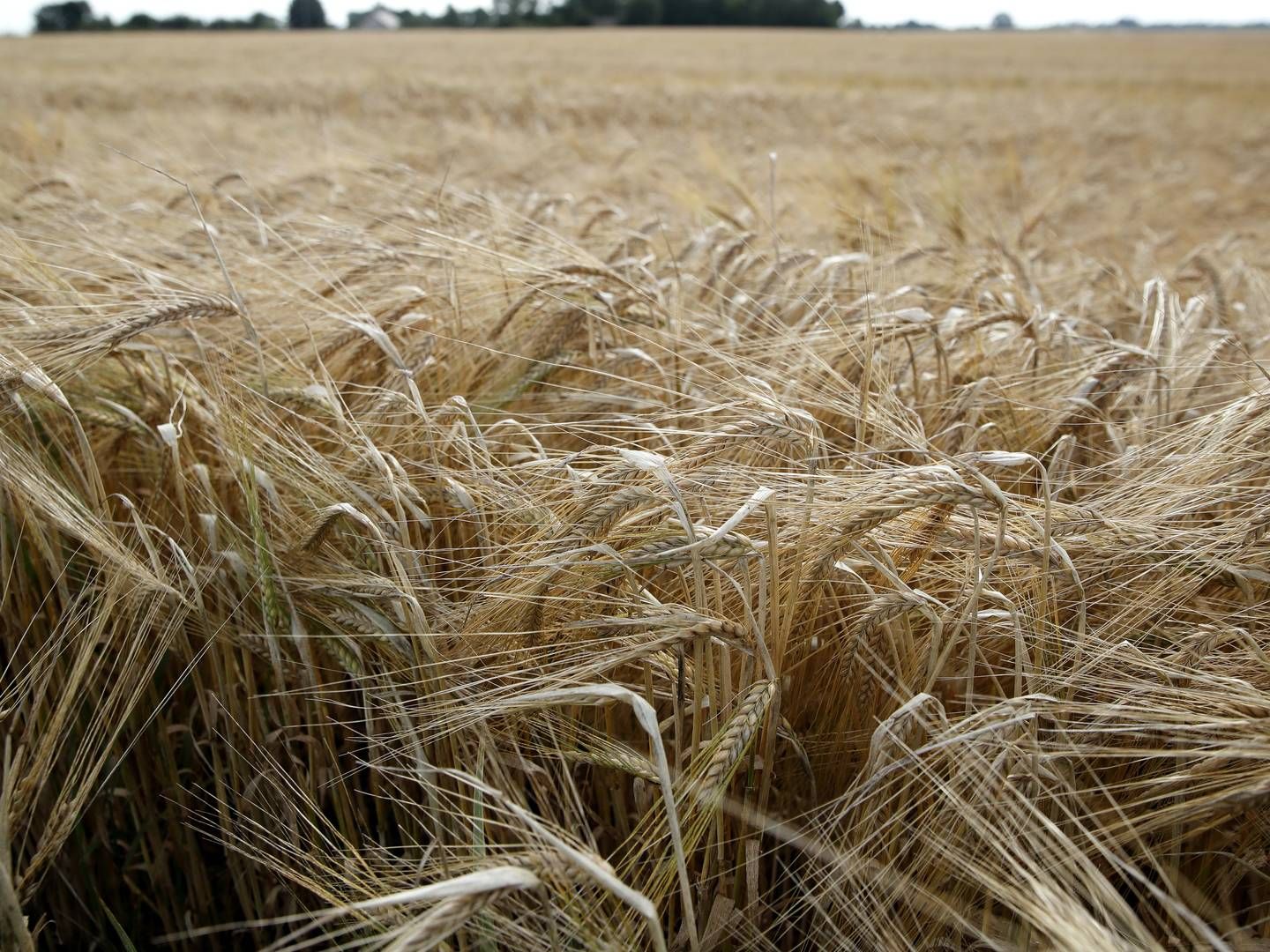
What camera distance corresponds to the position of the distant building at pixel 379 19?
5426 cm

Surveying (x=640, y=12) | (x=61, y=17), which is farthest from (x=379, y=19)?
(x=61, y=17)

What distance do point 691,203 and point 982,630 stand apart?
7.33 ft

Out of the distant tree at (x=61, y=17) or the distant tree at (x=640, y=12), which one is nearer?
the distant tree at (x=61, y=17)

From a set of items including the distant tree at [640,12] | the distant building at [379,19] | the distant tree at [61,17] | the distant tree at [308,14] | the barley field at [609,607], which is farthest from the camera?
the distant building at [379,19]

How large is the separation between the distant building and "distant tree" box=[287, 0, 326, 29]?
8600 mm

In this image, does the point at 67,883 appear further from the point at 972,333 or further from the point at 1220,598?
the point at 972,333

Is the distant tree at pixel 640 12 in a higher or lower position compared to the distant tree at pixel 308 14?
higher

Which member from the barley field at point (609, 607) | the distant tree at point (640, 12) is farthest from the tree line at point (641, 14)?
the barley field at point (609, 607)

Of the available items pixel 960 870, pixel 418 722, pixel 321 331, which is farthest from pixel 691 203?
pixel 960 870

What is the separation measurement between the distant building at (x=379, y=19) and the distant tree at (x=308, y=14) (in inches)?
339

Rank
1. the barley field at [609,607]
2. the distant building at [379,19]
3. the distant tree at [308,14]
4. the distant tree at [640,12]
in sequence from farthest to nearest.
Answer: the distant building at [379,19] → the distant tree at [640,12] → the distant tree at [308,14] → the barley field at [609,607]

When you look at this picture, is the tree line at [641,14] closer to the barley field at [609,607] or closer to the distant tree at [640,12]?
the distant tree at [640,12]

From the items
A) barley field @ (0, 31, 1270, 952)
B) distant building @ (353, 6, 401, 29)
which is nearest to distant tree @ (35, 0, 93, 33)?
distant building @ (353, 6, 401, 29)

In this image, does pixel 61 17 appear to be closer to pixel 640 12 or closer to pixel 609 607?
pixel 640 12
